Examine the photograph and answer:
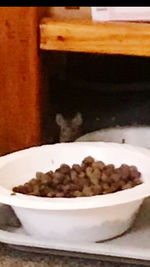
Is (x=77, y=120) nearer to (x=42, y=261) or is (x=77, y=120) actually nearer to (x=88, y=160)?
(x=88, y=160)

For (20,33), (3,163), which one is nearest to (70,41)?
(20,33)

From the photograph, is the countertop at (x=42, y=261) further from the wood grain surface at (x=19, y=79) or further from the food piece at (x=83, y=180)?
the wood grain surface at (x=19, y=79)

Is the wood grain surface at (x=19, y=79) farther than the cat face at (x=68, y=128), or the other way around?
the cat face at (x=68, y=128)

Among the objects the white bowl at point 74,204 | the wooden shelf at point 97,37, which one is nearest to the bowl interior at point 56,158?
the white bowl at point 74,204

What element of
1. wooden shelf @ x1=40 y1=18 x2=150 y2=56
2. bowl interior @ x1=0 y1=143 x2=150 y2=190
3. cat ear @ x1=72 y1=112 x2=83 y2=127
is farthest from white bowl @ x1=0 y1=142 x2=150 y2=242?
cat ear @ x1=72 y1=112 x2=83 y2=127

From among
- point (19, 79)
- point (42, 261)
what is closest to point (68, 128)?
point (19, 79)

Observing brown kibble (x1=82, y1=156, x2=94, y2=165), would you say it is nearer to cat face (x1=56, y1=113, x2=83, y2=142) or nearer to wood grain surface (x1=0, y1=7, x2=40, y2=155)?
wood grain surface (x1=0, y1=7, x2=40, y2=155)
